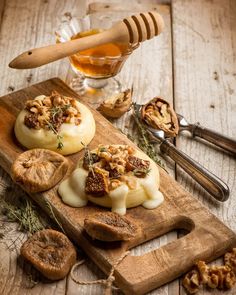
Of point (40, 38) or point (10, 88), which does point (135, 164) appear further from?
point (40, 38)

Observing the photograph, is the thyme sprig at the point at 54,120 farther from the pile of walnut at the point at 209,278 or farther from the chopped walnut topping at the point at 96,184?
the pile of walnut at the point at 209,278

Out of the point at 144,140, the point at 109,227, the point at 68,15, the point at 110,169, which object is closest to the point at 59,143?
the point at 110,169

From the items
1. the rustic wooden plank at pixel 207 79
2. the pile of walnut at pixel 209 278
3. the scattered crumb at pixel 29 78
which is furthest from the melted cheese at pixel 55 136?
the pile of walnut at pixel 209 278

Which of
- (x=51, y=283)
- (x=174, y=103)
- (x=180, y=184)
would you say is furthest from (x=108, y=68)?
(x=51, y=283)

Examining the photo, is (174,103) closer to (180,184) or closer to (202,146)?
(202,146)

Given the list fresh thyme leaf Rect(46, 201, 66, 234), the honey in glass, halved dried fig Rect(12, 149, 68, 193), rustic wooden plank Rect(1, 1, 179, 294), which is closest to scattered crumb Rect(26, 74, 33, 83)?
rustic wooden plank Rect(1, 1, 179, 294)
